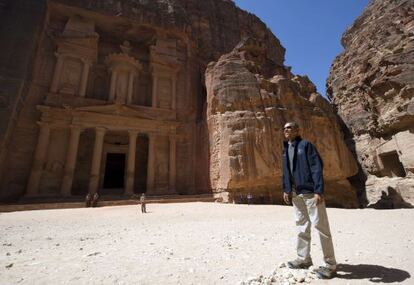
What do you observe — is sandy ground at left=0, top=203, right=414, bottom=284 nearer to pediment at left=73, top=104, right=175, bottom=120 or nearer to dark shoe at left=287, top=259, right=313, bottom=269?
dark shoe at left=287, top=259, right=313, bottom=269

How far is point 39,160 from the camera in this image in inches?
726

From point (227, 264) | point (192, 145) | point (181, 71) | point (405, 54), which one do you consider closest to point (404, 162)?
point (405, 54)

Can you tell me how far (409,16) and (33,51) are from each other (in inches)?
1230

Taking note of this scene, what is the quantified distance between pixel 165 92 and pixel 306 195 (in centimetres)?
2323

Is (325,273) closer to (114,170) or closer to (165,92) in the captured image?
(165,92)

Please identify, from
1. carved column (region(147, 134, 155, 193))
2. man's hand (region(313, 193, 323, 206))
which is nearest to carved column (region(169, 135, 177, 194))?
carved column (region(147, 134, 155, 193))

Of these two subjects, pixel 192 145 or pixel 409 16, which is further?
pixel 192 145

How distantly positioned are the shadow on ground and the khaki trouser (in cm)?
24

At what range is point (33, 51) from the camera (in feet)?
66.6

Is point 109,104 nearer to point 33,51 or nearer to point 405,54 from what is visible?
point 33,51

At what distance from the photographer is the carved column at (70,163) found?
59.5 ft

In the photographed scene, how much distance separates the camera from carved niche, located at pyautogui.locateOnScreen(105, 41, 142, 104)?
23.3 m

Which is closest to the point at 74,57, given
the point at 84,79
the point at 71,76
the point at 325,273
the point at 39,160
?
the point at 71,76

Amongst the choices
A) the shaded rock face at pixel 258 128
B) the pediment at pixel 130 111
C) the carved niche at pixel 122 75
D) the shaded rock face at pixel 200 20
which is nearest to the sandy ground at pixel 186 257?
the shaded rock face at pixel 258 128
